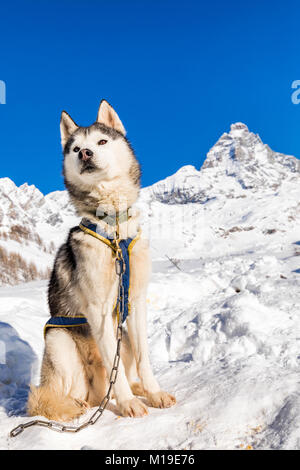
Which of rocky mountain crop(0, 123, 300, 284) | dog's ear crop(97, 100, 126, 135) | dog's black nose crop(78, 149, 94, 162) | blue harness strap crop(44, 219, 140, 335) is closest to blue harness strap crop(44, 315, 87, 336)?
blue harness strap crop(44, 219, 140, 335)

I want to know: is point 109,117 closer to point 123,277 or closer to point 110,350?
point 123,277

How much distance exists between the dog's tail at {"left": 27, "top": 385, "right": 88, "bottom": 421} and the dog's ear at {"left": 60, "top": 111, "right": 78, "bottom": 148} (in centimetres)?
240

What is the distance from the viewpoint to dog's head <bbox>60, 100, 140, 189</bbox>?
2.74 meters

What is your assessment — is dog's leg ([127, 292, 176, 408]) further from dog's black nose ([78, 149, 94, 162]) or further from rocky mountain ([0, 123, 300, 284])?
dog's black nose ([78, 149, 94, 162])

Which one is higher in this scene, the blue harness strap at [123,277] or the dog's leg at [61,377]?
the blue harness strap at [123,277]

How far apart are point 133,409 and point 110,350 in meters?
0.48

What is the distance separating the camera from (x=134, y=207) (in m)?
2.99

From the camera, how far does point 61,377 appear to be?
2.65m

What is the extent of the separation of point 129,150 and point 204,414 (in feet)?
8.02

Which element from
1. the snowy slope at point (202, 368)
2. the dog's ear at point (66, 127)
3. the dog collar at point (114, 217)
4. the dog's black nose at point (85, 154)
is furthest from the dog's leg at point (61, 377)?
the dog's ear at point (66, 127)

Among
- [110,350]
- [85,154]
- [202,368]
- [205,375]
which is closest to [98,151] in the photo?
[85,154]

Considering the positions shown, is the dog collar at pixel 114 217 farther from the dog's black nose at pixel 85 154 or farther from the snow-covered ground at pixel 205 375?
the snow-covered ground at pixel 205 375

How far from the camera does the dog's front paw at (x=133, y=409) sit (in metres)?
2.32
